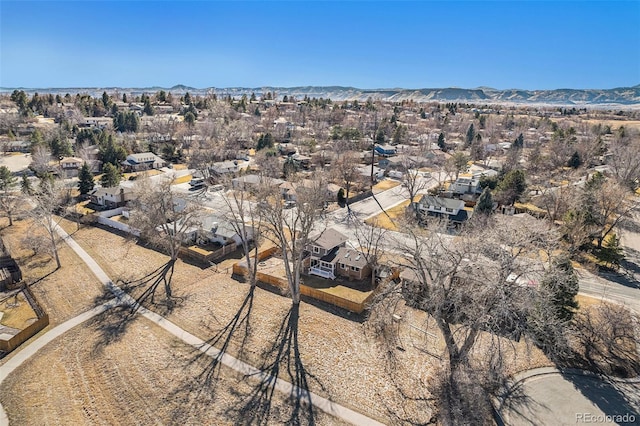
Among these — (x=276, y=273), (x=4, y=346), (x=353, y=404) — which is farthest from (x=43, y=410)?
(x=276, y=273)

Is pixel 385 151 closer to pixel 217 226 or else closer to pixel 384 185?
pixel 384 185

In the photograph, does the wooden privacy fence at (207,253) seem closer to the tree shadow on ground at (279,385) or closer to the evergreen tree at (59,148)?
the tree shadow on ground at (279,385)

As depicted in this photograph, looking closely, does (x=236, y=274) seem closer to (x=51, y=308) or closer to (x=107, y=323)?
(x=107, y=323)

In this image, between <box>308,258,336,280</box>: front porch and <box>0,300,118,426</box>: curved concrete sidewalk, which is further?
<box>308,258,336,280</box>: front porch

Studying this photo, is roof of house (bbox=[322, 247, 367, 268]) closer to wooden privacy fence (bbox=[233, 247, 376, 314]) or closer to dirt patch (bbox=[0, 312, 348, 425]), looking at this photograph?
wooden privacy fence (bbox=[233, 247, 376, 314])

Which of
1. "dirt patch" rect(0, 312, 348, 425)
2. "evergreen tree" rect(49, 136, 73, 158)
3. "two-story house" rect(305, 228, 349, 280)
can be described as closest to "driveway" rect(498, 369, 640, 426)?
→ "dirt patch" rect(0, 312, 348, 425)

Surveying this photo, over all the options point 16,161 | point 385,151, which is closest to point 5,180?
point 16,161
